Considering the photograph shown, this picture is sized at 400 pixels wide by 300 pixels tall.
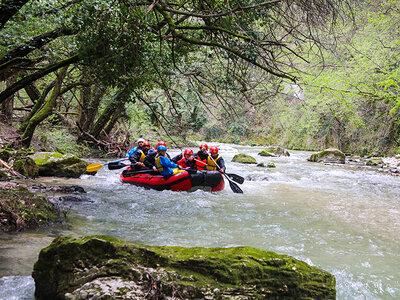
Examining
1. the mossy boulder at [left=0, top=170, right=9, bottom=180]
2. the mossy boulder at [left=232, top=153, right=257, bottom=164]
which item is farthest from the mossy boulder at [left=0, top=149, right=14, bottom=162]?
the mossy boulder at [left=232, top=153, right=257, bottom=164]

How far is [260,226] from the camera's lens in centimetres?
557

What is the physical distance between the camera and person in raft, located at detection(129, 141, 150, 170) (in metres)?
9.23

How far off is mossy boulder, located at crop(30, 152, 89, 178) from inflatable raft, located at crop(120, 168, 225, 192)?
102 inches

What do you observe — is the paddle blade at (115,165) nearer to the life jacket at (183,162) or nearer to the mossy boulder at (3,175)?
the life jacket at (183,162)

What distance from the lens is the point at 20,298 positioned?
2.56 m

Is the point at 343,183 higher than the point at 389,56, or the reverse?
the point at 389,56

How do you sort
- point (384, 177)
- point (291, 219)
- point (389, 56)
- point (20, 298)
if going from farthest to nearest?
point (389, 56) → point (384, 177) → point (291, 219) → point (20, 298)

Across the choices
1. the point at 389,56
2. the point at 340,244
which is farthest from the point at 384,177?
the point at 340,244

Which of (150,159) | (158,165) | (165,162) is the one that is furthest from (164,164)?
(150,159)

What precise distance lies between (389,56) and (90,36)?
14155 millimetres

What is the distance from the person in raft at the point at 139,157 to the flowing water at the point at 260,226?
0.75 metres

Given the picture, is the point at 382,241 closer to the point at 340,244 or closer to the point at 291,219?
the point at 340,244

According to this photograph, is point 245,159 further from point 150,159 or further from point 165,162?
point 165,162

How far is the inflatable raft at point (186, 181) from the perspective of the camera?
8.25m
